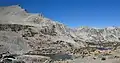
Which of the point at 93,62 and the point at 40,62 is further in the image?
the point at 40,62

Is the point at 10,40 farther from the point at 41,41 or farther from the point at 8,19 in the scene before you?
the point at 8,19

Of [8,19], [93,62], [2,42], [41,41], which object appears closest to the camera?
[93,62]

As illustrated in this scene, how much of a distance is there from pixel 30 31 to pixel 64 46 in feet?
53.6

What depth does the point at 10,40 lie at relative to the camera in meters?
86.1

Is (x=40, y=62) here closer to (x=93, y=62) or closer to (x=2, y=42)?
(x=93, y=62)

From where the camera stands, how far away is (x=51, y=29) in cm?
13175

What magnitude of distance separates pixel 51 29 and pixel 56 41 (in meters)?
17.0

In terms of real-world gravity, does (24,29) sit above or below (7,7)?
below

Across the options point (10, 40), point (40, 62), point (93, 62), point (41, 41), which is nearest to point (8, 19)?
point (41, 41)

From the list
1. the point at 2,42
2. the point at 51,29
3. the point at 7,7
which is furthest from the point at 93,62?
the point at 7,7

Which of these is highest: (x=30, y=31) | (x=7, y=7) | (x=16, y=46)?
(x=7, y=7)

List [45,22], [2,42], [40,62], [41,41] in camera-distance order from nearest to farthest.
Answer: [40,62] → [2,42] → [41,41] → [45,22]

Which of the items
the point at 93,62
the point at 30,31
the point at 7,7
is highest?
the point at 7,7

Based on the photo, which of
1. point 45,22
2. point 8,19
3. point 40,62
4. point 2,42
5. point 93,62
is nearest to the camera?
point 93,62
